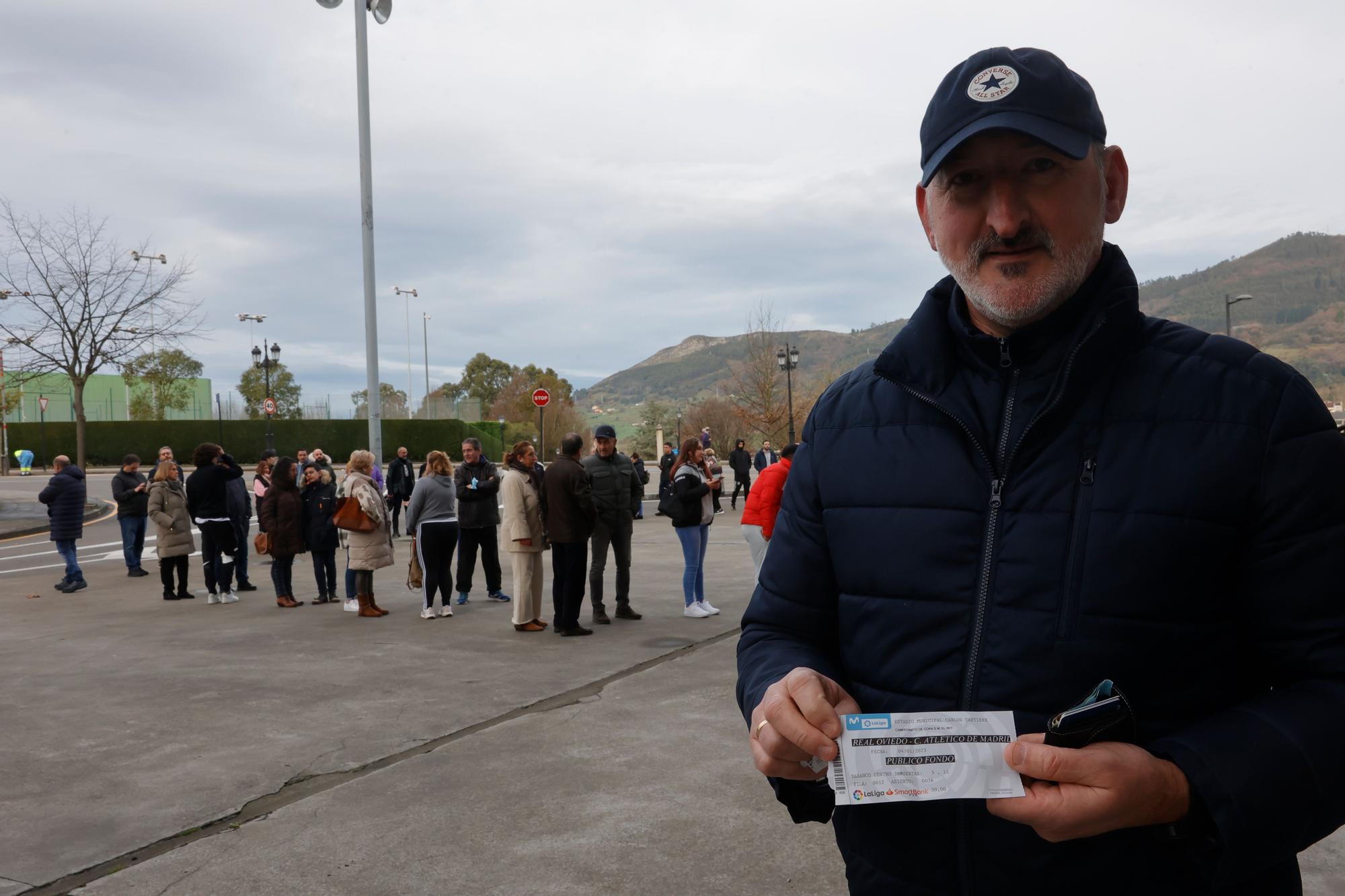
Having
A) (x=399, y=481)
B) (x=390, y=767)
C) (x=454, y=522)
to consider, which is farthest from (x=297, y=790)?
(x=399, y=481)

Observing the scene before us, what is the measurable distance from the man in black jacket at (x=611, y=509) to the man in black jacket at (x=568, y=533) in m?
0.50

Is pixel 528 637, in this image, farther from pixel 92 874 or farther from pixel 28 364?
pixel 28 364

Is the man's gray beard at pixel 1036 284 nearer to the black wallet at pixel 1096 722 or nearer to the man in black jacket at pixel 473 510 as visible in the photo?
Answer: the black wallet at pixel 1096 722

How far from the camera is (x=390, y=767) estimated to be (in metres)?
5.66

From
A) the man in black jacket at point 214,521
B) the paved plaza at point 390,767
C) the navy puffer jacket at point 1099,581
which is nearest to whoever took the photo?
the navy puffer jacket at point 1099,581

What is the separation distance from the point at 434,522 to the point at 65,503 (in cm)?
621

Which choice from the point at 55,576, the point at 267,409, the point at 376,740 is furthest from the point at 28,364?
the point at 376,740

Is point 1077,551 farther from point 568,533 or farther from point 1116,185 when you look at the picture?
point 568,533

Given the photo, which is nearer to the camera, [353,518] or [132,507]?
[353,518]

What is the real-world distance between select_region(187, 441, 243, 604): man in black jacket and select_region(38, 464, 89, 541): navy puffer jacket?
2511 mm

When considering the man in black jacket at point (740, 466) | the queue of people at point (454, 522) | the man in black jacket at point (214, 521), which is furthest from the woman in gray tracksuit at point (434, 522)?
the man in black jacket at point (740, 466)

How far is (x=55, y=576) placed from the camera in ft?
50.1

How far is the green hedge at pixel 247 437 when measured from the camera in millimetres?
51656

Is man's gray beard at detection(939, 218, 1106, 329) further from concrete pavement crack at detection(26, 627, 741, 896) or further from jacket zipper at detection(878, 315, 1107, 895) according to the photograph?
concrete pavement crack at detection(26, 627, 741, 896)
